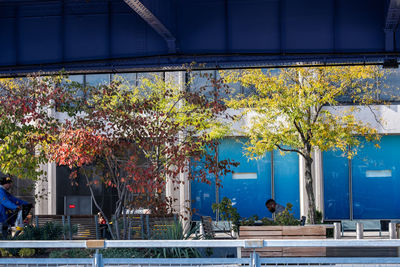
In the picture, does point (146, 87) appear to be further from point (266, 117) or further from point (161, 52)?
point (161, 52)

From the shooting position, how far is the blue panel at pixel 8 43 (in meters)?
14.2

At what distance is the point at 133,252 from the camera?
497 inches

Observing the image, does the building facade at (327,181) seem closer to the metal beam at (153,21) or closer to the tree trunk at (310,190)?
the tree trunk at (310,190)

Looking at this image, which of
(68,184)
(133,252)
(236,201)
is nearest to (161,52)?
(133,252)

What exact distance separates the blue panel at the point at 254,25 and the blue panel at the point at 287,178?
14.4 meters

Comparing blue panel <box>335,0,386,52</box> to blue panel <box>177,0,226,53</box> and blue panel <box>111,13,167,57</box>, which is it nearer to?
blue panel <box>177,0,226,53</box>

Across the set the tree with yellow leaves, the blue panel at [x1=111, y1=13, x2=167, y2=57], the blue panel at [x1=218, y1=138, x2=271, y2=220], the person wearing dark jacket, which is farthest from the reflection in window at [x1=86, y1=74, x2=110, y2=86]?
the blue panel at [x1=111, y1=13, x2=167, y2=57]

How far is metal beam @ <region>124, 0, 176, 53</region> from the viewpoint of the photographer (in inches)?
411

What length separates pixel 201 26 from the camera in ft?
42.9

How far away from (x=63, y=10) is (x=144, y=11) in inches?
143

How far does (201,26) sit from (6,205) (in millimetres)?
5677

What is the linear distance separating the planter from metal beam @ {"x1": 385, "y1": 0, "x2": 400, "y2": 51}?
3.88 m

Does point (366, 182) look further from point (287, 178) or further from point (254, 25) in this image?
point (254, 25)

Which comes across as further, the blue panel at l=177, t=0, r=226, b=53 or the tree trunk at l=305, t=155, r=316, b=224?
the tree trunk at l=305, t=155, r=316, b=224
